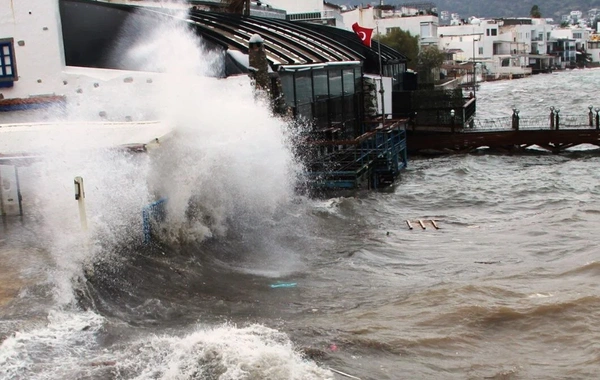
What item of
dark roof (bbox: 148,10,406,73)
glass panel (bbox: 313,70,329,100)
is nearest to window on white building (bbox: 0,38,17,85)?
dark roof (bbox: 148,10,406,73)

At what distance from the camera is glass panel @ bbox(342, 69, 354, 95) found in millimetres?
28234

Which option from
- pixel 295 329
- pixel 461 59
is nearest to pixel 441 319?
pixel 295 329

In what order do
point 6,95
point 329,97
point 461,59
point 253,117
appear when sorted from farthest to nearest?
point 461,59 → point 329,97 → point 6,95 → point 253,117

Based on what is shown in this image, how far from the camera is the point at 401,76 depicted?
45594 millimetres

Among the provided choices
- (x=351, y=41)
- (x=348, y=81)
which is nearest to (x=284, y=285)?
(x=348, y=81)

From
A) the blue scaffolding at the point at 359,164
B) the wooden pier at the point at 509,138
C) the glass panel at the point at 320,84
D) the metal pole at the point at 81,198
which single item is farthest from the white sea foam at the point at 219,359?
the wooden pier at the point at 509,138

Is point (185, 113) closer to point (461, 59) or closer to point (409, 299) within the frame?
point (409, 299)

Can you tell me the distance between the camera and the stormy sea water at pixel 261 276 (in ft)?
27.7

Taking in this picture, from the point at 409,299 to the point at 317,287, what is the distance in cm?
158

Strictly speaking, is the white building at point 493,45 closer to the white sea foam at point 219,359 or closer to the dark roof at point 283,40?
the dark roof at point 283,40

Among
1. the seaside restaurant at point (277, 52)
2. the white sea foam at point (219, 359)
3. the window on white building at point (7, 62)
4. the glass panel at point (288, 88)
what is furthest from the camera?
the glass panel at point (288, 88)

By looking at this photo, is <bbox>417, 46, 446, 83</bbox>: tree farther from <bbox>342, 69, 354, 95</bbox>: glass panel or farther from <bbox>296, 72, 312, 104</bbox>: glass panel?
<bbox>296, 72, 312, 104</bbox>: glass panel

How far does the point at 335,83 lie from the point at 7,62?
11705 millimetres

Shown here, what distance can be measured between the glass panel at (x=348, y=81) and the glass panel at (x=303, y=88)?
3901mm
